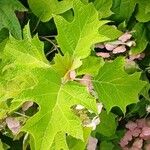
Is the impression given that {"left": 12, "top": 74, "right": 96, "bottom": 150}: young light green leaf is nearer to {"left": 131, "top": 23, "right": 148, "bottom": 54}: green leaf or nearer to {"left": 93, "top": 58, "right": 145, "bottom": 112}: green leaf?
{"left": 93, "top": 58, "right": 145, "bottom": 112}: green leaf

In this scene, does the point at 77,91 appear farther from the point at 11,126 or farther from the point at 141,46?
the point at 141,46

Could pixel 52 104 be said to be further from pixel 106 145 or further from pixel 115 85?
pixel 106 145

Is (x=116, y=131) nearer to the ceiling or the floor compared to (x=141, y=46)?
nearer to the floor

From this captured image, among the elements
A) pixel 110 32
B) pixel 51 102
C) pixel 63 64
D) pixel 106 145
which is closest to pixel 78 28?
pixel 63 64

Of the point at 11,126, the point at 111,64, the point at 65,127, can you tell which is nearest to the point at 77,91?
the point at 65,127

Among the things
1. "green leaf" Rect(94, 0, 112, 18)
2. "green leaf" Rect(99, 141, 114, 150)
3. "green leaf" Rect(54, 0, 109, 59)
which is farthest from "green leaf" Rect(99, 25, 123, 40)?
"green leaf" Rect(99, 141, 114, 150)

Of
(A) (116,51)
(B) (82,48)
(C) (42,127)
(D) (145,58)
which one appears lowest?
(D) (145,58)
